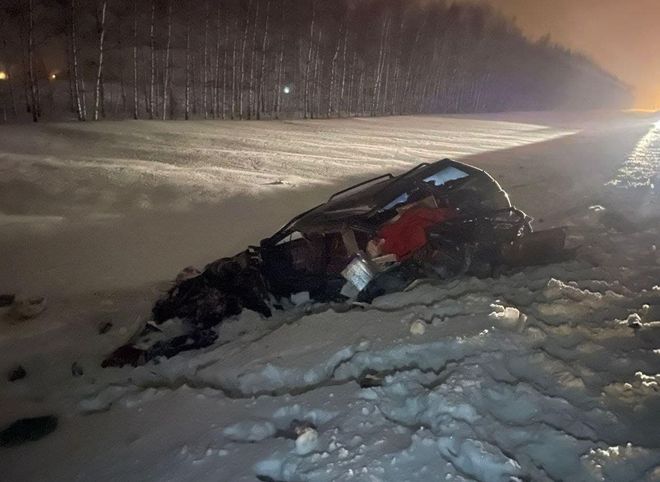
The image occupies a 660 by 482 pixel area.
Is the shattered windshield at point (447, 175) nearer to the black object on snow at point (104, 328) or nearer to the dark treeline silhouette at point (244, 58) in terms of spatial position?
the black object on snow at point (104, 328)

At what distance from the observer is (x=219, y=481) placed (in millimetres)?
Answer: 2291

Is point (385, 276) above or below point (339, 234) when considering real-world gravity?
Result: below

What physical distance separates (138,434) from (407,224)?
294 centimetres

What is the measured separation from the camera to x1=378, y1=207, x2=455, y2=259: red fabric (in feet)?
15.1

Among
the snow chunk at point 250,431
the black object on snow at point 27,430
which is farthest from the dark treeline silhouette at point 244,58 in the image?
the snow chunk at point 250,431

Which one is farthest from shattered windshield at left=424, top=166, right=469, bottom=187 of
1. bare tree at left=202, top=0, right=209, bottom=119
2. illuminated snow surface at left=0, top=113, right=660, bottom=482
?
bare tree at left=202, top=0, right=209, bottom=119

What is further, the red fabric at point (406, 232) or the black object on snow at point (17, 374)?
the red fabric at point (406, 232)

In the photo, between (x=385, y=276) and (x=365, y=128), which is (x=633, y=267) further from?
(x=365, y=128)

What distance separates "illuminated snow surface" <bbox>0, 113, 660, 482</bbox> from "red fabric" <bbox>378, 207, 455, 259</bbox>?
44cm

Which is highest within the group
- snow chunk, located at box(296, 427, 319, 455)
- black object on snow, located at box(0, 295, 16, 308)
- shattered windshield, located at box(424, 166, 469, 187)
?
shattered windshield, located at box(424, 166, 469, 187)

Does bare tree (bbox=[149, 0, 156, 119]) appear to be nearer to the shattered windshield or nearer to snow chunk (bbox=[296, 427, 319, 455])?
the shattered windshield

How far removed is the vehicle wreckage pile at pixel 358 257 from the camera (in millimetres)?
4270

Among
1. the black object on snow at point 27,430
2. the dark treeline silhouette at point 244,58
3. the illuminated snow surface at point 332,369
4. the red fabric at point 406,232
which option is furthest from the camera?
the dark treeline silhouette at point 244,58

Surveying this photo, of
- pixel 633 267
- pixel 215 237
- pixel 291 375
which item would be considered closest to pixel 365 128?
A: pixel 215 237
